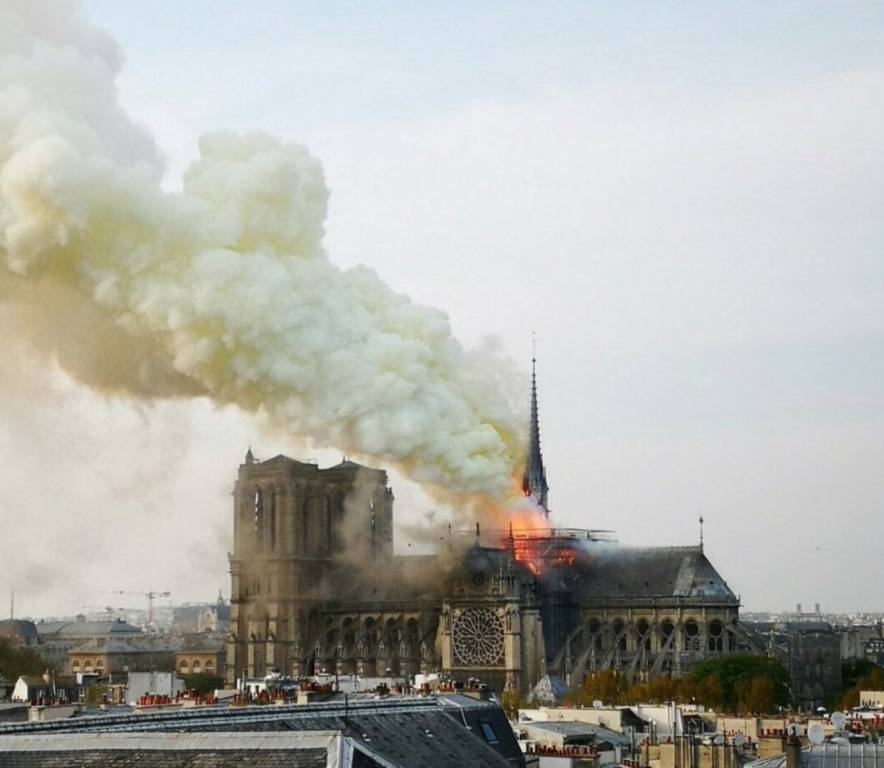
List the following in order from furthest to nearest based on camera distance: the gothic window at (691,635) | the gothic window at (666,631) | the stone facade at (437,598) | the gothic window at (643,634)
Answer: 1. the gothic window at (666,631)
2. the gothic window at (643,634)
3. the stone facade at (437,598)
4. the gothic window at (691,635)

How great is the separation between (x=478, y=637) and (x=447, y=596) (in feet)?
16.1

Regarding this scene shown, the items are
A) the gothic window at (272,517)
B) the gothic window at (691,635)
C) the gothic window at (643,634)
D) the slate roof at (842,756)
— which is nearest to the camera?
the slate roof at (842,756)

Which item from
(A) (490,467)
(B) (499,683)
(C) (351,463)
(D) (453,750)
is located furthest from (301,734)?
(C) (351,463)

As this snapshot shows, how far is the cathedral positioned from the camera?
156 metres

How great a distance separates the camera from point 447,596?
161750mm

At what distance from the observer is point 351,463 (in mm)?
177875

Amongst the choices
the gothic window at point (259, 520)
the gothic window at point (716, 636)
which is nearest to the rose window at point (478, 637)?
the gothic window at point (716, 636)

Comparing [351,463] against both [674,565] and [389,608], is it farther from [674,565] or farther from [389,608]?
[674,565]

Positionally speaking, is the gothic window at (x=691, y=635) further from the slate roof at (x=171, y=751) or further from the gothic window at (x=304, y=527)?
the slate roof at (x=171, y=751)

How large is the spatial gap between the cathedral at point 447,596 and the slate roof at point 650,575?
14 centimetres

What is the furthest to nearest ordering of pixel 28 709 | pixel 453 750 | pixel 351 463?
pixel 351 463, pixel 28 709, pixel 453 750

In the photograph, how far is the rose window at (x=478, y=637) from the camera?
157 m

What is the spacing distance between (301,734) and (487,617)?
117 meters

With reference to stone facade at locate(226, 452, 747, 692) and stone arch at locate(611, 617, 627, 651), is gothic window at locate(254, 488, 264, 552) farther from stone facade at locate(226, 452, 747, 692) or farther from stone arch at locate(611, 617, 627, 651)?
stone arch at locate(611, 617, 627, 651)
